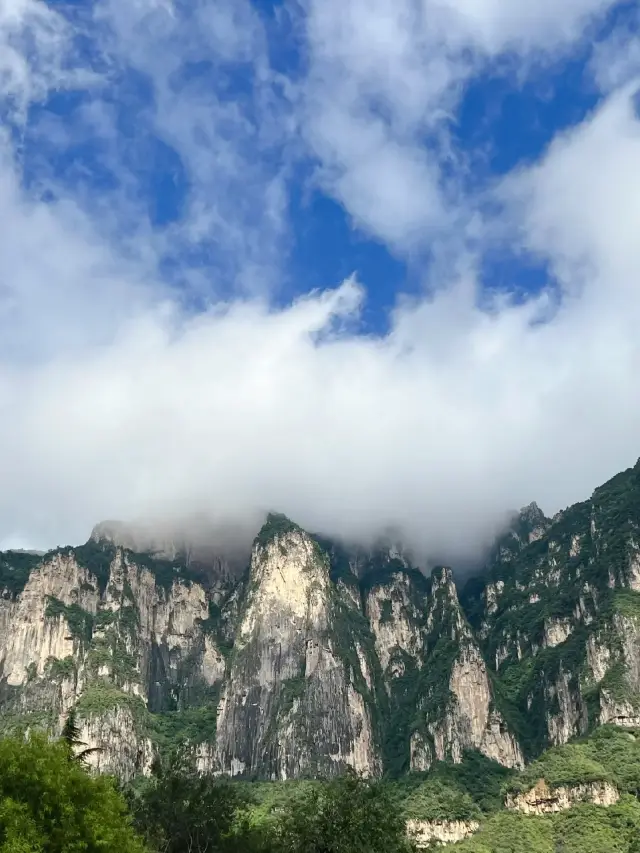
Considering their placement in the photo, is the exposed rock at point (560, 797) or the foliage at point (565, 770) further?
the foliage at point (565, 770)

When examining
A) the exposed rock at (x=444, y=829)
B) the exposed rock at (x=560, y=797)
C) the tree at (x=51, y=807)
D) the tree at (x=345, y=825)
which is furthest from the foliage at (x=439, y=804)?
the tree at (x=51, y=807)

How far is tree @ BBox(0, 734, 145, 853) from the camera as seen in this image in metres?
35.9

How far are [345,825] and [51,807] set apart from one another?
87.4ft

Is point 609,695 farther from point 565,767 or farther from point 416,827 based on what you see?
point 416,827

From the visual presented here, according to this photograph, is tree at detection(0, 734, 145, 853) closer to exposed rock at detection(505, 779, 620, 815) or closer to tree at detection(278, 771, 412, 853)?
tree at detection(278, 771, 412, 853)

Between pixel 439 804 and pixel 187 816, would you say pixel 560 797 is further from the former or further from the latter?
pixel 187 816

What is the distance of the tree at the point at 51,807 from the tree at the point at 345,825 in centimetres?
2055

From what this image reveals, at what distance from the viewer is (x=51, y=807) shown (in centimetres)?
3778

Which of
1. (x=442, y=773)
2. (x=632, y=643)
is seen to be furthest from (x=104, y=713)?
(x=632, y=643)

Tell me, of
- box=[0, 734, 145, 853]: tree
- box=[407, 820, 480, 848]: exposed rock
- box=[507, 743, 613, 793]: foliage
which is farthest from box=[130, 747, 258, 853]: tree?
box=[407, 820, 480, 848]: exposed rock

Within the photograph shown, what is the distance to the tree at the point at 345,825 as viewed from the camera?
56625mm

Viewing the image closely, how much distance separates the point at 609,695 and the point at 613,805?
42421 mm

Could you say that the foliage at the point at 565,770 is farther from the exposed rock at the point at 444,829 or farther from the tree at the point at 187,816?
the tree at the point at 187,816

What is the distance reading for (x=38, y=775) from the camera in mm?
38219
